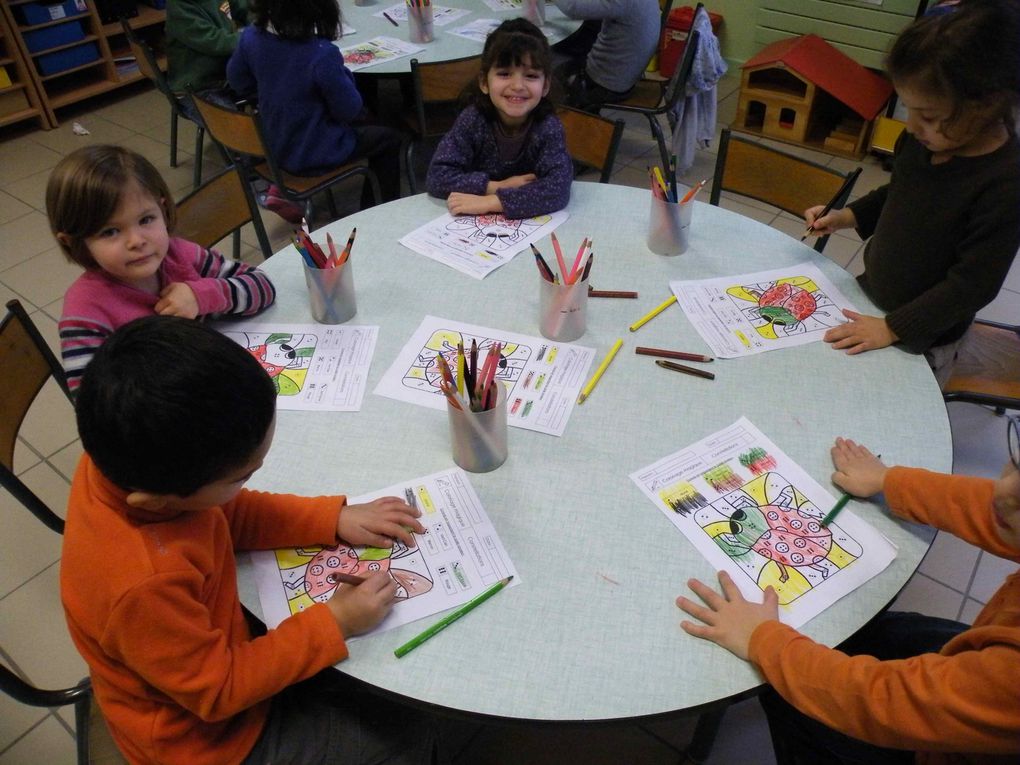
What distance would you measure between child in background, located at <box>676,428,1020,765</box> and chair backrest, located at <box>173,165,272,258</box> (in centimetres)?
146

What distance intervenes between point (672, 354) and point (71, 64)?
4.34 m

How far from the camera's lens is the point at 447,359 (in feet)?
4.36

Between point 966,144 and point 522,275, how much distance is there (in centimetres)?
89

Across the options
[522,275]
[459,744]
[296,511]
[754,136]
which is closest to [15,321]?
[296,511]

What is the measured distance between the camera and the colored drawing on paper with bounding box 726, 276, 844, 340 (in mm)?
1421

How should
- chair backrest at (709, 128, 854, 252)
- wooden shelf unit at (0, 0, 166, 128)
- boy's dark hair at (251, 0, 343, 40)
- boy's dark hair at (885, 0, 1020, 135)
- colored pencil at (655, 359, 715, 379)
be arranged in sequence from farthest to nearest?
wooden shelf unit at (0, 0, 166, 128) < boy's dark hair at (251, 0, 343, 40) < chair backrest at (709, 128, 854, 252) < colored pencil at (655, 359, 715, 379) < boy's dark hair at (885, 0, 1020, 135)

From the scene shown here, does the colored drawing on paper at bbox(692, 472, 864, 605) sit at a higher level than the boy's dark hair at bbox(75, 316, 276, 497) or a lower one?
lower

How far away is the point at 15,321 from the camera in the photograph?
1.31 meters

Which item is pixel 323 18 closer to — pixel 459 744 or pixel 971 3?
pixel 971 3

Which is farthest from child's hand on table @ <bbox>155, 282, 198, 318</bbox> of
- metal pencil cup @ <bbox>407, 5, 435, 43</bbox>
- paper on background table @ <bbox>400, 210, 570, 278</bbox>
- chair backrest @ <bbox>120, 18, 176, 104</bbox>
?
chair backrest @ <bbox>120, 18, 176, 104</bbox>

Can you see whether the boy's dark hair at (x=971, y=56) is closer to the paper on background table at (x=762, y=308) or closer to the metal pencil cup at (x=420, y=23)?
the paper on background table at (x=762, y=308)

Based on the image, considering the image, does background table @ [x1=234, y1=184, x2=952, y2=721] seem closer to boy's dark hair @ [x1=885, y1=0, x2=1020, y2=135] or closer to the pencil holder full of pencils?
boy's dark hair @ [x1=885, y1=0, x2=1020, y2=135]

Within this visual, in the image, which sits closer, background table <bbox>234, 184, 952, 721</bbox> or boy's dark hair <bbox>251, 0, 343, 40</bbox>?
background table <bbox>234, 184, 952, 721</bbox>

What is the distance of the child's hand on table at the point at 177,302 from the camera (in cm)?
135
